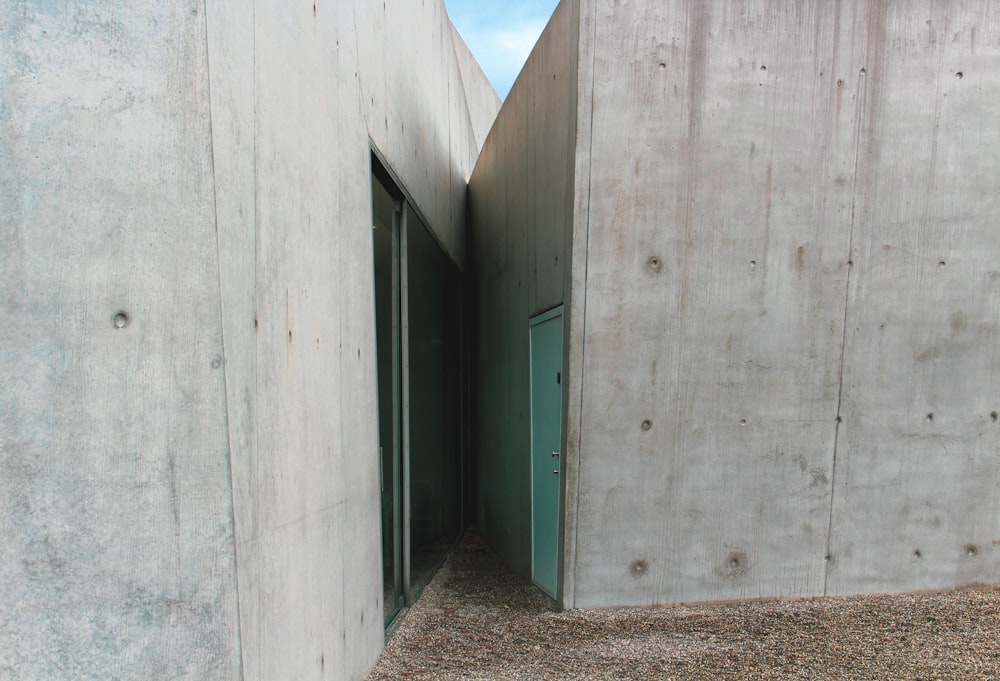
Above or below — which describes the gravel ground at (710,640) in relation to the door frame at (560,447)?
below

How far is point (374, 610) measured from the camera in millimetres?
3654

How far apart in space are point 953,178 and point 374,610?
3893mm

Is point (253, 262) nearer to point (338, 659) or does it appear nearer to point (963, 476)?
point (338, 659)

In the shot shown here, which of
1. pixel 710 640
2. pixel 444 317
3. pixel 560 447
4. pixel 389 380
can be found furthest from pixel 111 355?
pixel 444 317

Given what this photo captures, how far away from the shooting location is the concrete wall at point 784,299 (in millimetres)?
4297

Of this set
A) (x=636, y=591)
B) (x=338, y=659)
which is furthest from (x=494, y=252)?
(x=338, y=659)

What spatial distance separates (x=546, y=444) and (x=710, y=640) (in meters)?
1.53

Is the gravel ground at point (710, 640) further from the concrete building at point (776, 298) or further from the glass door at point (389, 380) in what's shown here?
the glass door at point (389, 380)

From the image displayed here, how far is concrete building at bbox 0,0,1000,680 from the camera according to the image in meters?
2.03

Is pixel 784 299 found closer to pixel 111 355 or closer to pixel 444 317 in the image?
pixel 444 317

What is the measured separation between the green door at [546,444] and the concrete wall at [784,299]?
35cm

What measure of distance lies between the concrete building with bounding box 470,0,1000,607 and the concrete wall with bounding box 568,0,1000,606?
0.01m

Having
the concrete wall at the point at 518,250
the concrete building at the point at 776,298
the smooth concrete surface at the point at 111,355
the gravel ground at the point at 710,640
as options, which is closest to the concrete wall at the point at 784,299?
the concrete building at the point at 776,298

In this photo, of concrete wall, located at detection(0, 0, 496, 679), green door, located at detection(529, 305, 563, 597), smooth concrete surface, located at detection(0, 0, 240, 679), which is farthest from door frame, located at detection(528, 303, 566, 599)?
smooth concrete surface, located at detection(0, 0, 240, 679)
